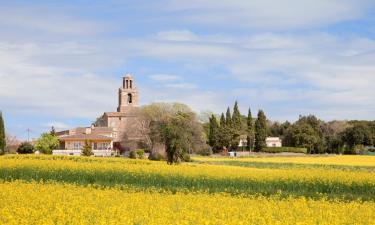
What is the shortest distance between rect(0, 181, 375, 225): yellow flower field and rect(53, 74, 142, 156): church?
6984 centimetres

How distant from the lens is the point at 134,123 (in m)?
104

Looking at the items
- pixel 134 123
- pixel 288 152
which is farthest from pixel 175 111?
pixel 288 152

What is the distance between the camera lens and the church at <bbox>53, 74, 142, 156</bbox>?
102 metres

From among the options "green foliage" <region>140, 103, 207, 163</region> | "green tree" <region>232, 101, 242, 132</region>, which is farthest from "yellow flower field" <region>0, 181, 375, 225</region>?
"green tree" <region>232, 101, 242, 132</region>

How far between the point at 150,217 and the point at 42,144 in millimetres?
80488

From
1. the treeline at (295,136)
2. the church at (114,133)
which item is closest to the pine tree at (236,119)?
the treeline at (295,136)

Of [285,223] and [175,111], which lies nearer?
[285,223]

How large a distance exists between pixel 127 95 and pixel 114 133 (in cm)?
1379

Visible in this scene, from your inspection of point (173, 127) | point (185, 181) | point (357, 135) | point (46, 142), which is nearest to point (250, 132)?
point (357, 135)

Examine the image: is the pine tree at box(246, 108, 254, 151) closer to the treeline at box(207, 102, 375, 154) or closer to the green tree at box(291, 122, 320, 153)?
the treeline at box(207, 102, 375, 154)

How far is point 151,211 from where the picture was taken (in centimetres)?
1477

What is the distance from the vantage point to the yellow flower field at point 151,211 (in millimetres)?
13273

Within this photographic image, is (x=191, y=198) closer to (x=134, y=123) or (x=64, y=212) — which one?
(x=64, y=212)

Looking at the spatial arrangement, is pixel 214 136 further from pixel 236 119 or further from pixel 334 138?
pixel 334 138
